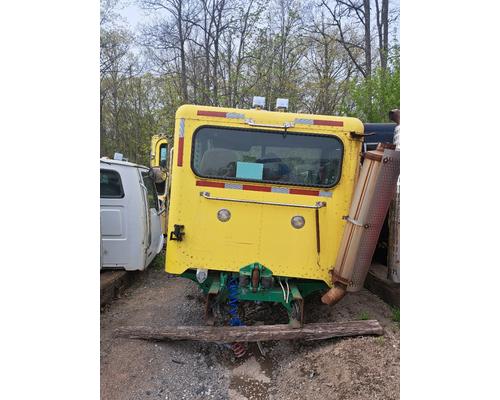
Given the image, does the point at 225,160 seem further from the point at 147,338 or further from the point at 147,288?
the point at 147,288

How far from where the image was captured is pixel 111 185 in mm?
4574

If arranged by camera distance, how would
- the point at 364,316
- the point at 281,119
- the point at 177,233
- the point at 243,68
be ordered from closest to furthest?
the point at 281,119 → the point at 177,233 → the point at 364,316 → the point at 243,68

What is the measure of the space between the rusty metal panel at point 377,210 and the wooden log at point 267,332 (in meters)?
0.41

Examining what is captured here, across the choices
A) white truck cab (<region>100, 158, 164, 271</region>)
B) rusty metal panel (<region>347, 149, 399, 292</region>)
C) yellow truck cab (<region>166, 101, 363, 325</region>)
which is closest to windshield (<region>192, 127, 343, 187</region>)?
yellow truck cab (<region>166, 101, 363, 325</region>)

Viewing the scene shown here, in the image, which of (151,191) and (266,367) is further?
(151,191)

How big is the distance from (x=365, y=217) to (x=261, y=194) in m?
0.91

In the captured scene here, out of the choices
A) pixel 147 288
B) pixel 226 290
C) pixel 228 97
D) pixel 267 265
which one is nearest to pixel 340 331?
pixel 267 265

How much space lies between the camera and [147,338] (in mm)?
3367

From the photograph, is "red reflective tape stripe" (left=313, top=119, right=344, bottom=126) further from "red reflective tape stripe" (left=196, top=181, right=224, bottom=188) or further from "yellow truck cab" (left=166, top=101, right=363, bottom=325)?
"red reflective tape stripe" (left=196, top=181, right=224, bottom=188)

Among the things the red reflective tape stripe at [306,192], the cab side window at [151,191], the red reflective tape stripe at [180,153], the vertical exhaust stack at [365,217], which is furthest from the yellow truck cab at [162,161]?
the vertical exhaust stack at [365,217]

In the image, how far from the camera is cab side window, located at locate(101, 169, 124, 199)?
4.55m

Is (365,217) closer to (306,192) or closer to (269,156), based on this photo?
(306,192)

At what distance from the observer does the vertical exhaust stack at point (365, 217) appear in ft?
9.37

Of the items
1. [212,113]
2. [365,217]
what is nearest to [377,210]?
[365,217]
